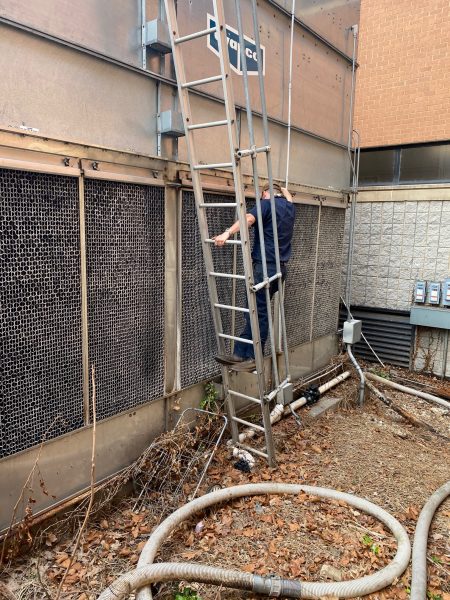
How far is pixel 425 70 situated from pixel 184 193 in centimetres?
616

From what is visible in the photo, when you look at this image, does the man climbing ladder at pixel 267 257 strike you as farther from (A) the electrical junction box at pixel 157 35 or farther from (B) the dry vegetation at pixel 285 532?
(A) the electrical junction box at pixel 157 35

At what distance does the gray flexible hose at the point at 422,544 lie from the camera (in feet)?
9.45

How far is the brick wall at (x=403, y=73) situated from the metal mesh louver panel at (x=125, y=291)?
6.11m

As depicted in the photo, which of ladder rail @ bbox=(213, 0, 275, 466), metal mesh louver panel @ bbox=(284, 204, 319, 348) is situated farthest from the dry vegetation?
metal mesh louver panel @ bbox=(284, 204, 319, 348)

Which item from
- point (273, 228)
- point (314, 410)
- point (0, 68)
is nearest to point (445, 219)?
point (314, 410)

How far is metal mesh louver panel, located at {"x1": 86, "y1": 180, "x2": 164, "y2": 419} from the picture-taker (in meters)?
3.47

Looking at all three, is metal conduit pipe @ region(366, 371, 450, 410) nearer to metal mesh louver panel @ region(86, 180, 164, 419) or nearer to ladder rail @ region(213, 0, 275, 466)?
ladder rail @ region(213, 0, 275, 466)

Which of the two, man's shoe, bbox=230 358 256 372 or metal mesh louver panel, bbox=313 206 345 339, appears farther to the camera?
metal mesh louver panel, bbox=313 206 345 339

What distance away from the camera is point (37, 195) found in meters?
3.01

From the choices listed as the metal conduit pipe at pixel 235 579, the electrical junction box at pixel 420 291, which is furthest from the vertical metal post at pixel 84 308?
the electrical junction box at pixel 420 291

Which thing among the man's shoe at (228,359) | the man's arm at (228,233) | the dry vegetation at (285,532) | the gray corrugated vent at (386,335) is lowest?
the dry vegetation at (285,532)

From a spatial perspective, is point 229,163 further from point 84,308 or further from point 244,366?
point 244,366

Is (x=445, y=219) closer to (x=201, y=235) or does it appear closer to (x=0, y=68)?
(x=201, y=235)

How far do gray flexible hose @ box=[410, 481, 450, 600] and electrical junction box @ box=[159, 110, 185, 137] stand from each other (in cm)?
388
